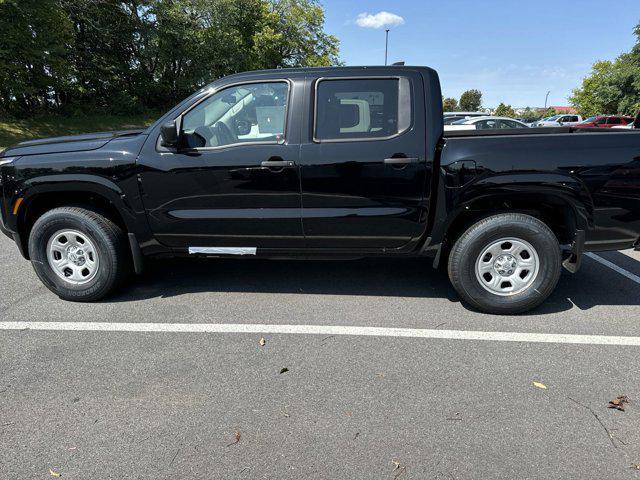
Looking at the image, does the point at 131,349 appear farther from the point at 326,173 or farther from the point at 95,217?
the point at 326,173

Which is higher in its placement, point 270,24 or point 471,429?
point 270,24

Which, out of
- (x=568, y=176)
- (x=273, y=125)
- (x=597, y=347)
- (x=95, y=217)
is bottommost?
(x=597, y=347)

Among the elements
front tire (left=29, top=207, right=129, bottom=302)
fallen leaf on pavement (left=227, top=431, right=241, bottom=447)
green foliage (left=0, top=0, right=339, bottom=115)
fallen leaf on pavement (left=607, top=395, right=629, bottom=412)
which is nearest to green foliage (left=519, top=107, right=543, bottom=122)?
green foliage (left=0, top=0, right=339, bottom=115)

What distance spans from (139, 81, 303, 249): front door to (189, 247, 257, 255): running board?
2cm

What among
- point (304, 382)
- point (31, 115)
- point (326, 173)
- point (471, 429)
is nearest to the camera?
point (471, 429)

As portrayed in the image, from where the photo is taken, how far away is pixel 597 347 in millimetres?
3207

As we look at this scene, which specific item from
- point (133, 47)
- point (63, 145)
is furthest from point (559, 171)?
point (133, 47)

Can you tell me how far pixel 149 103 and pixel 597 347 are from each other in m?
29.9

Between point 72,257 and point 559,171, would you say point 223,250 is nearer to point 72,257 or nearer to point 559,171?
point 72,257

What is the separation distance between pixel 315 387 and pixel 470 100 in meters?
107

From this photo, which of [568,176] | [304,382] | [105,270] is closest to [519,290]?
[568,176]

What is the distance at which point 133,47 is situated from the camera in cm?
2638

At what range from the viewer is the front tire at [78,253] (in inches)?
151

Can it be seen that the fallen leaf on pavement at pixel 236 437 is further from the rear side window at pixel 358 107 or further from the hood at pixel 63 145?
the hood at pixel 63 145
